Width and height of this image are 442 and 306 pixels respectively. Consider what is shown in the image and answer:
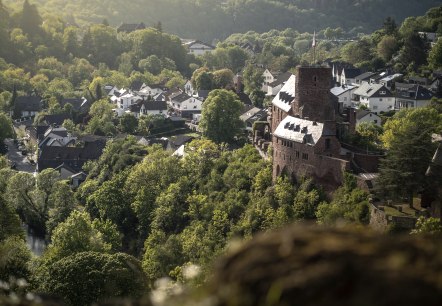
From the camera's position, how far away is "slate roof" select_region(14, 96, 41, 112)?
9912 cm

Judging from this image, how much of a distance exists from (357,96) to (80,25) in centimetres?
10542

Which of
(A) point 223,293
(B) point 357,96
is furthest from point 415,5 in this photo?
(A) point 223,293

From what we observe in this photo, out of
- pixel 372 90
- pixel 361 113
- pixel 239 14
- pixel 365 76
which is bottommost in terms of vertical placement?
pixel 239 14

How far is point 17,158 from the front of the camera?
78812mm

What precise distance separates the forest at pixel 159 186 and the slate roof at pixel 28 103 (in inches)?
41.6

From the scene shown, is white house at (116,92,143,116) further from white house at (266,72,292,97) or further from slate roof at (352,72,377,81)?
slate roof at (352,72,377,81)

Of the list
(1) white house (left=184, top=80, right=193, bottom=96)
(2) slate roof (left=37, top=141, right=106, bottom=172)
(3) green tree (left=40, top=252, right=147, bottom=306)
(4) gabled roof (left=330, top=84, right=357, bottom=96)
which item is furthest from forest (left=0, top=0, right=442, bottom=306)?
(4) gabled roof (left=330, top=84, right=357, bottom=96)

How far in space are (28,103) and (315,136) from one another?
66642 mm

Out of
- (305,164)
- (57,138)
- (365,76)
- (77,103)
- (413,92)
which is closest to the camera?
(305,164)

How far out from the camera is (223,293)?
5004 mm

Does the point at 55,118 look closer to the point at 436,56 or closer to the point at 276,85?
the point at 276,85

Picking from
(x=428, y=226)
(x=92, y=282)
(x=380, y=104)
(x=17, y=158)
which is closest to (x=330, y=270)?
(x=428, y=226)

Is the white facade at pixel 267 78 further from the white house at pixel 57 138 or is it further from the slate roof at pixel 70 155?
the slate roof at pixel 70 155

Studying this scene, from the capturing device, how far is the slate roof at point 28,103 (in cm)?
9912
